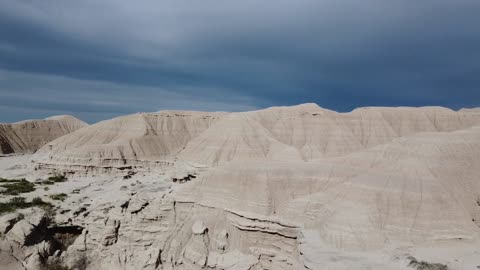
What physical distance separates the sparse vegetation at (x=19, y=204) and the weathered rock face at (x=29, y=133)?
2597 inches

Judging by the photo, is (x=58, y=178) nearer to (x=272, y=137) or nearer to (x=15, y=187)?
(x=15, y=187)

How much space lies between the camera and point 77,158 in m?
62.6

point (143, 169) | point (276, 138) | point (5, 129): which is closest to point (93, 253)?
point (143, 169)

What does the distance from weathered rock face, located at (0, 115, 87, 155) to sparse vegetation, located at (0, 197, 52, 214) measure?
6595 centimetres

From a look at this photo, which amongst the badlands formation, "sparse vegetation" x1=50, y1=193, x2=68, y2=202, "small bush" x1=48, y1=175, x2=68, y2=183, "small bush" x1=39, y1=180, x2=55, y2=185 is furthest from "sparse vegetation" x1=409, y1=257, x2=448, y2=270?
"small bush" x1=48, y1=175, x2=68, y2=183

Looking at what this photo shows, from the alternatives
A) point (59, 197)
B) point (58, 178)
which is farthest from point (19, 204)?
point (58, 178)

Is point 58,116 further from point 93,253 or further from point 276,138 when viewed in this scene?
point 93,253

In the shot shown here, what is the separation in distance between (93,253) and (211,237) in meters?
11.7

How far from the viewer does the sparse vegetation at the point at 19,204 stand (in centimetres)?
3644

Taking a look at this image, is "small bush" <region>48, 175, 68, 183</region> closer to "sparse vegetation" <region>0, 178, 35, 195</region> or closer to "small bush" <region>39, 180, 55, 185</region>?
"small bush" <region>39, 180, 55, 185</region>

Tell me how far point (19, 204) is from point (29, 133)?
8365 centimetres

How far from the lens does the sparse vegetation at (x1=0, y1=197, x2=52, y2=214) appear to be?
36444 millimetres

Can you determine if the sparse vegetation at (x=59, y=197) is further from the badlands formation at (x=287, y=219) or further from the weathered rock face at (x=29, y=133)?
the weathered rock face at (x=29, y=133)

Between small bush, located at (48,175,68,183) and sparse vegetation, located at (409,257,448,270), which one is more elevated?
small bush, located at (48,175,68,183)
